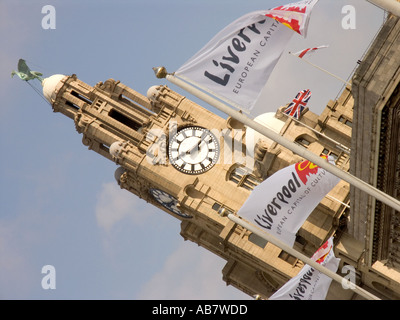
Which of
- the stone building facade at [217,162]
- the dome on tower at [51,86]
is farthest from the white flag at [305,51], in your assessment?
the dome on tower at [51,86]

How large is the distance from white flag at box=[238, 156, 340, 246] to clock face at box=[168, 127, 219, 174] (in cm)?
2366

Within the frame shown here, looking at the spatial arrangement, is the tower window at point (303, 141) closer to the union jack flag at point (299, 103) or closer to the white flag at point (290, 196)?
the union jack flag at point (299, 103)

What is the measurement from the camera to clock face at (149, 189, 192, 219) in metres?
85.2

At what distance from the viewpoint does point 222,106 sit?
166 feet

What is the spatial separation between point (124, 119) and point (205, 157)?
33.0ft

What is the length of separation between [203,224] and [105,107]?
1323cm

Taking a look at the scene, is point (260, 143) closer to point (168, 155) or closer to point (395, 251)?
point (168, 155)

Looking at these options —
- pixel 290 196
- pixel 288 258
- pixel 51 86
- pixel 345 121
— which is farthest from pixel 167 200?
pixel 290 196

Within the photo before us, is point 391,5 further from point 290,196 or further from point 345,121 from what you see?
point 345,121

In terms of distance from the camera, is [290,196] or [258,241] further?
[258,241]

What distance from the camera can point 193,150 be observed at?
83938 mm

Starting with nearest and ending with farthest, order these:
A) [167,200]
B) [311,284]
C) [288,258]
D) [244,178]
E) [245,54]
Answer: [245,54] → [311,284] → [288,258] → [244,178] → [167,200]

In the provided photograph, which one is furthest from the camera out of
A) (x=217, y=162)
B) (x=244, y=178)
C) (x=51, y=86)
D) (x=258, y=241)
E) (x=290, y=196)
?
(x=51, y=86)
